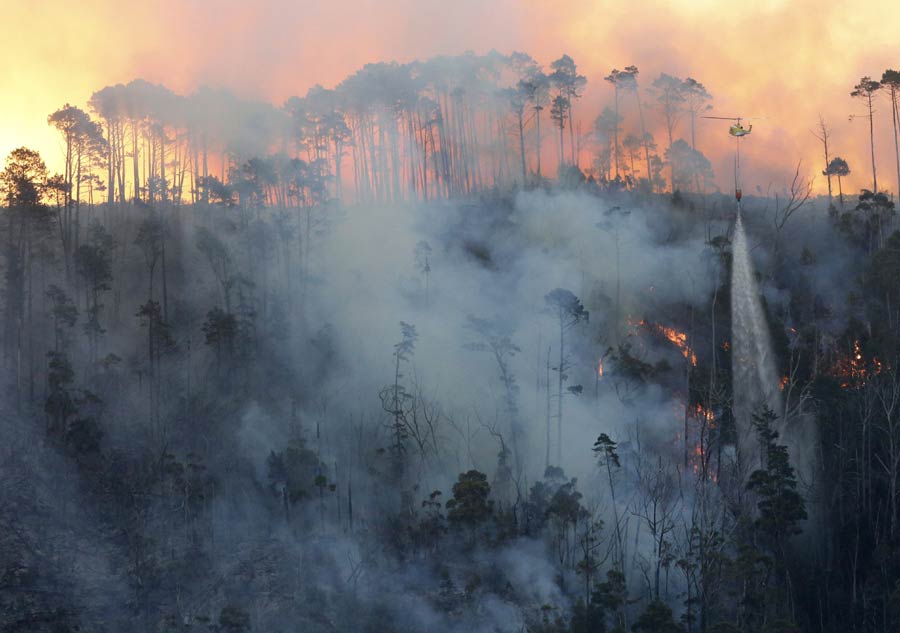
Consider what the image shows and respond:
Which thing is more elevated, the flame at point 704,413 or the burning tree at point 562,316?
the burning tree at point 562,316

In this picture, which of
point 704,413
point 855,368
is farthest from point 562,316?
point 855,368

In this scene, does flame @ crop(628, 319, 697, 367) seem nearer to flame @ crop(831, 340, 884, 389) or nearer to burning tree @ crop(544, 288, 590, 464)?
burning tree @ crop(544, 288, 590, 464)

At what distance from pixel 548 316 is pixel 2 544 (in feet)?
149

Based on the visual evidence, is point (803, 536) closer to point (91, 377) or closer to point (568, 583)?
point (568, 583)

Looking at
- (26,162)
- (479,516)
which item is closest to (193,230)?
(26,162)

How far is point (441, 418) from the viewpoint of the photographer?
72.7 m

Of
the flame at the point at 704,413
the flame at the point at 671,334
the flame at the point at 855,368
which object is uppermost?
the flame at the point at 671,334

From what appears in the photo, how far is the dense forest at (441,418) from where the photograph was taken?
185 ft

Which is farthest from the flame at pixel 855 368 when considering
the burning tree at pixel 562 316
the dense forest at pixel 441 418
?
the burning tree at pixel 562 316

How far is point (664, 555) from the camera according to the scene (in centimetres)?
5822

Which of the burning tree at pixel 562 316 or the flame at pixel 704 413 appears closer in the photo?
the flame at pixel 704 413

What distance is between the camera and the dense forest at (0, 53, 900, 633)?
5634cm

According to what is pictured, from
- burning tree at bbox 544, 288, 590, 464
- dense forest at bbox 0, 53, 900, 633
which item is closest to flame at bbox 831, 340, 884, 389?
dense forest at bbox 0, 53, 900, 633

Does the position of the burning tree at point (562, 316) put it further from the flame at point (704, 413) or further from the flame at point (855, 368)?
the flame at point (855, 368)
